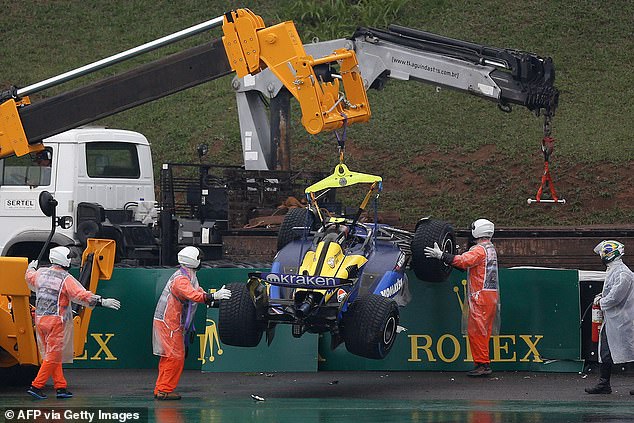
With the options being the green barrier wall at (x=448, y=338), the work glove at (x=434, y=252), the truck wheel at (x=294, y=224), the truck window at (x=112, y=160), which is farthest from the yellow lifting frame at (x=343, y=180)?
the truck window at (x=112, y=160)

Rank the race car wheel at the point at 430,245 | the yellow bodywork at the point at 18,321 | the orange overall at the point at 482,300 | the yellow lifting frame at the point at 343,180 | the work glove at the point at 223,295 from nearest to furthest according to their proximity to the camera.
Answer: the work glove at the point at 223,295, the yellow bodywork at the point at 18,321, the yellow lifting frame at the point at 343,180, the race car wheel at the point at 430,245, the orange overall at the point at 482,300

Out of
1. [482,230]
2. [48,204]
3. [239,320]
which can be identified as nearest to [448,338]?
[482,230]

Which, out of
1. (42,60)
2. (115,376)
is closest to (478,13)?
(42,60)

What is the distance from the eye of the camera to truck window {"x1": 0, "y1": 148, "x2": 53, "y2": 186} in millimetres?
18281

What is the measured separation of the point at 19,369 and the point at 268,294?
3323 millimetres

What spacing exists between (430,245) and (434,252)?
16 cm

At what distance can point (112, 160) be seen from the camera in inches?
749

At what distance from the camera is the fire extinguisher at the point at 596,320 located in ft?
45.6

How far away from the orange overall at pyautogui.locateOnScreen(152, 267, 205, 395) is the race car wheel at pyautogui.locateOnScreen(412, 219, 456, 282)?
2.63 metres

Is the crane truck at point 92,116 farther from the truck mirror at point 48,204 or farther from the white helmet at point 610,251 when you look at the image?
the white helmet at point 610,251

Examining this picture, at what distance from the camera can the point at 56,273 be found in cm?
1377

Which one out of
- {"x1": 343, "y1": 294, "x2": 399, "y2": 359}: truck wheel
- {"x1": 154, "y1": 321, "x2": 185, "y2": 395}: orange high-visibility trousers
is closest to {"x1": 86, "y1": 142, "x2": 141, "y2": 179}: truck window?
{"x1": 154, "y1": 321, "x2": 185, "y2": 395}: orange high-visibility trousers

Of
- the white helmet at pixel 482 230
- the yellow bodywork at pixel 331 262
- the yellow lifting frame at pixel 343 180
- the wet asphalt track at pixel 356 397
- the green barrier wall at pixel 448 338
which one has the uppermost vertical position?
the yellow lifting frame at pixel 343 180

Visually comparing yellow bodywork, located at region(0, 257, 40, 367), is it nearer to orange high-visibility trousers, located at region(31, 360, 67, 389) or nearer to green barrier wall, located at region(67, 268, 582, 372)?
orange high-visibility trousers, located at region(31, 360, 67, 389)
